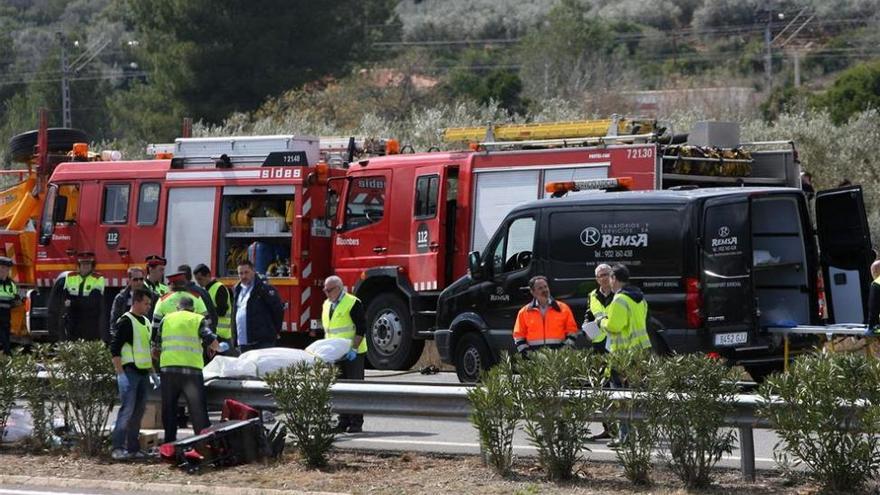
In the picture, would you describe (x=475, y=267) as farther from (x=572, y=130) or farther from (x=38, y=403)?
(x=38, y=403)

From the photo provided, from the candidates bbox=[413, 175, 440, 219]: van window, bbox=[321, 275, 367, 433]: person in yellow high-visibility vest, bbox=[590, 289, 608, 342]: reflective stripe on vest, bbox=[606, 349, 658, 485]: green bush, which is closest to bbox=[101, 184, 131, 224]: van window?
bbox=[413, 175, 440, 219]: van window

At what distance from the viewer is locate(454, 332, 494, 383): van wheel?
16.0 metres

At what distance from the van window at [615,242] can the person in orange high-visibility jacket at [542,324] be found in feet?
5.37

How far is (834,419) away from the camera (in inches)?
365

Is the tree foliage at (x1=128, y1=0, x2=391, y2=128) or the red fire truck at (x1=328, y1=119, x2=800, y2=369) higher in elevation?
the tree foliage at (x1=128, y1=0, x2=391, y2=128)

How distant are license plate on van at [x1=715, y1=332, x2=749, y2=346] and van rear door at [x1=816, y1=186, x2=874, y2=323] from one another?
188 centimetres

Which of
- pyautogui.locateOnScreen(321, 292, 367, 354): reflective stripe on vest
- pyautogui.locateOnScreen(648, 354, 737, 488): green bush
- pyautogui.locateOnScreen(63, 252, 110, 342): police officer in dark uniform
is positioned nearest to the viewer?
pyautogui.locateOnScreen(648, 354, 737, 488): green bush

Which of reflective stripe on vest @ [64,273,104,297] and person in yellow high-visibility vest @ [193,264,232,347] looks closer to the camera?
person in yellow high-visibility vest @ [193,264,232,347]

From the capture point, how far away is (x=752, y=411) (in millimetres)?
9906

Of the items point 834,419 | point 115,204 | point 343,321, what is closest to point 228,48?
point 115,204

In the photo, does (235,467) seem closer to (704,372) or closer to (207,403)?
(207,403)

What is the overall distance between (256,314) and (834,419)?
22.5 ft

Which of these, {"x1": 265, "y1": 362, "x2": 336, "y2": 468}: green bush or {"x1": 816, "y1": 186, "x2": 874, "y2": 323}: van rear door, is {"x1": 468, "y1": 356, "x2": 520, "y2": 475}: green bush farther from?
{"x1": 816, "y1": 186, "x2": 874, "y2": 323}: van rear door

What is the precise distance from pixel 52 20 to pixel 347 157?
92.3 meters
